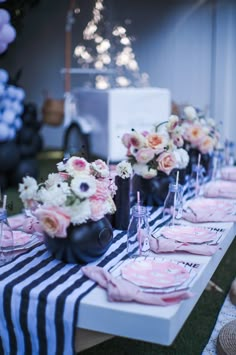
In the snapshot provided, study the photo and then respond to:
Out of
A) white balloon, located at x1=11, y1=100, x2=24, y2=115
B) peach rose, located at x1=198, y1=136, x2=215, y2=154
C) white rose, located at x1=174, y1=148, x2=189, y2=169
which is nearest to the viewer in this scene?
white rose, located at x1=174, y1=148, x2=189, y2=169

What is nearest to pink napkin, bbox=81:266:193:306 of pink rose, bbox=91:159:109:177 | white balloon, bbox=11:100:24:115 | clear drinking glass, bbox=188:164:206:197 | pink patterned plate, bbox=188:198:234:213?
pink rose, bbox=91:159:109:177

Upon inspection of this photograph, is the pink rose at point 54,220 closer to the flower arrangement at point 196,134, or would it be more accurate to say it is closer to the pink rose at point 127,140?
the pink rose at point 127,140

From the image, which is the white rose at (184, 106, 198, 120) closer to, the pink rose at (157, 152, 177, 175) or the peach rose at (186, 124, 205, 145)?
the peach rose at (186, 124, 205, 145)

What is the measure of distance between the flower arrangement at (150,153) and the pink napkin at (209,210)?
0.21m

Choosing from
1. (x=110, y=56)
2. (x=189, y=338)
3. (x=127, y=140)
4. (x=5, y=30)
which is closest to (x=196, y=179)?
(x=127, y=140)

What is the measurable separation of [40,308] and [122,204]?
72 centimetres

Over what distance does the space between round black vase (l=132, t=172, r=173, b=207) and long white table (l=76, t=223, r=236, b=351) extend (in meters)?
0.95

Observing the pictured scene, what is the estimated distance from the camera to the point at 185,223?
209 centimetres

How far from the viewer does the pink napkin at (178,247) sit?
1.70 m

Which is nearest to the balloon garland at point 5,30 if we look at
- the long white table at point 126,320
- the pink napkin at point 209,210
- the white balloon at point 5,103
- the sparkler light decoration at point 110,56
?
the white balloon at point 5,103

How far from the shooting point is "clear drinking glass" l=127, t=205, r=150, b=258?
5.62ft

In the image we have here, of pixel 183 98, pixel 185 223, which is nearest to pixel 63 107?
pixel 183 98

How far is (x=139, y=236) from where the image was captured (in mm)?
1714

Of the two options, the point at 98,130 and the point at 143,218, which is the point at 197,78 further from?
the point at 143,218
